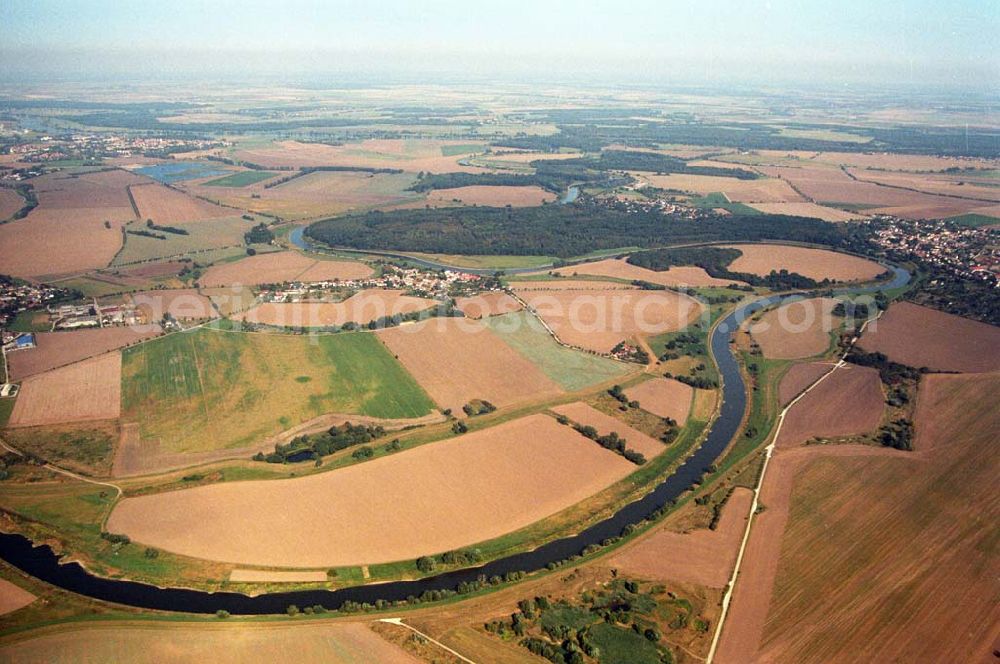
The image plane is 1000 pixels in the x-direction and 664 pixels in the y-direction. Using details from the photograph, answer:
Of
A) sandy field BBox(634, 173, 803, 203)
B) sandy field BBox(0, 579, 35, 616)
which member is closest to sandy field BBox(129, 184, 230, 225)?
sandy field BBox(0, 579, 35, 616)

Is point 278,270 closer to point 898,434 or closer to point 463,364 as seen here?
point 463,364

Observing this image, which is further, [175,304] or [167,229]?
[167,229]

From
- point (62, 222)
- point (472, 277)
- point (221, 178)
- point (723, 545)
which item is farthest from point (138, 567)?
point (221, 178)

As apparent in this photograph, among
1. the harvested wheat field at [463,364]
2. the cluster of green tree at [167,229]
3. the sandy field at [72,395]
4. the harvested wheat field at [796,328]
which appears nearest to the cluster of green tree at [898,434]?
the harvested wheat field at [796,328]

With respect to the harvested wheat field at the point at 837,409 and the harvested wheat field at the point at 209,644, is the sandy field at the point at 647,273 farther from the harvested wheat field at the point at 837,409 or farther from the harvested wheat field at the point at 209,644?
the harvested wheat field at the point at 209,644

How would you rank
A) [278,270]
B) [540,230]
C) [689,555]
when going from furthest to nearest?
[540,230], [278,270], [689,555]

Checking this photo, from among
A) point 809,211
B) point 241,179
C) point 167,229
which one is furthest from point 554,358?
point 241,179
